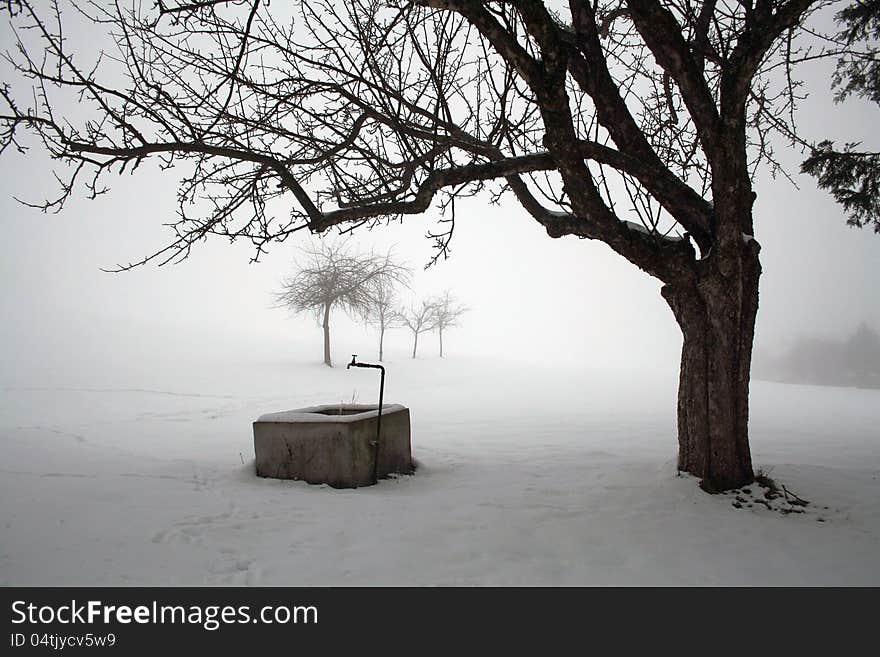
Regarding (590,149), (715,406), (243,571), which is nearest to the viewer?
(243,571)

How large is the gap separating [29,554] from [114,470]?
2.56 metres

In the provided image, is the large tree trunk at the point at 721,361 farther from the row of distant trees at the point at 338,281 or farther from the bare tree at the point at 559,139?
the row of distant trees at the point at 338,281

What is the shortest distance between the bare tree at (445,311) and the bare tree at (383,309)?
3295mm

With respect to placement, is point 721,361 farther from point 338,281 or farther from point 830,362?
point 830,362

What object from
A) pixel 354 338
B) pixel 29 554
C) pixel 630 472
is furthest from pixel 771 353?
pixel 29 554

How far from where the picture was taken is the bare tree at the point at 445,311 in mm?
34688

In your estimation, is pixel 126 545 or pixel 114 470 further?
pixel 114 470

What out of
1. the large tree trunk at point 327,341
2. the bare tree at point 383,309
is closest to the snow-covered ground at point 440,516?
the large tree trunk at point 327,341

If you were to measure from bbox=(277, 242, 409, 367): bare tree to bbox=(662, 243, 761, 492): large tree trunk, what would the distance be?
64.2 feet

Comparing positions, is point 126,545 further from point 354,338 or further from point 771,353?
point 771,353

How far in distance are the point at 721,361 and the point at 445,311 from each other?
31.3m

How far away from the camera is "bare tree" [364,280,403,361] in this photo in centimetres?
2534

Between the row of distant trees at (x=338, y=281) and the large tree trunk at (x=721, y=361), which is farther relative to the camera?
the row of distant trees at (x=338, y=281)

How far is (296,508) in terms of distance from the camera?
12.6 ft
